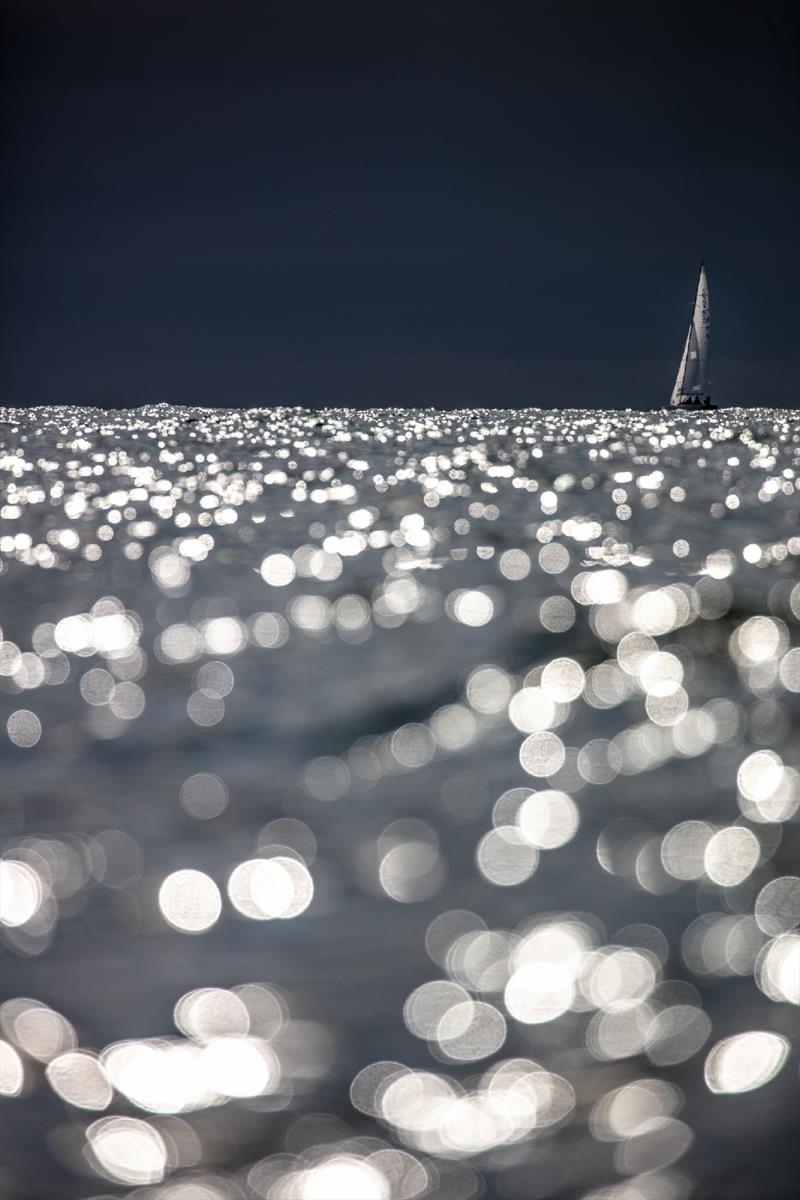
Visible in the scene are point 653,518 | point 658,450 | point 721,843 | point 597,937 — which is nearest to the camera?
point 597,937

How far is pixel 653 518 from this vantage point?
36.2 metres

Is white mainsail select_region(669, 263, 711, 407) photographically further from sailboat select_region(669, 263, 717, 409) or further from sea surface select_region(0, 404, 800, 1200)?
sea surface select_region(0, 404, 800, 1200)

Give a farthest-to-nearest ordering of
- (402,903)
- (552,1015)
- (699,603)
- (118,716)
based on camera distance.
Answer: (699,603), (118,716), (402,903), (552,1015)

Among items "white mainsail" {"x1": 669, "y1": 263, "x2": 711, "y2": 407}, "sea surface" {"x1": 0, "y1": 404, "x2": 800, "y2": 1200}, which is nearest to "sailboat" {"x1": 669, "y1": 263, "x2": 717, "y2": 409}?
"white mainsail" {"x1": 669, "y1": 263, "x2": 711, "y2": 407}

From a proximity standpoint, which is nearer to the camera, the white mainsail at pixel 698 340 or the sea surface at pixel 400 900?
the sea surface at pixel 400 900

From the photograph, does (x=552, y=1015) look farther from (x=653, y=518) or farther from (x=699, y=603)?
(x=653, y=518)

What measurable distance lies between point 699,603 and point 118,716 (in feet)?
34.6

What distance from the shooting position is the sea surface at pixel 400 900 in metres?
5.13

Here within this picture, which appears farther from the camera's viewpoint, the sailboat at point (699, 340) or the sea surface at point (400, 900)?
the sailboat at point (699, 340)

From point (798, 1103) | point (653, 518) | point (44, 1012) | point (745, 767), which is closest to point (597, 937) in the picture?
point (798, 1103)

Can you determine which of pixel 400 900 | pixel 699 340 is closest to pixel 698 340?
pixel 699 340

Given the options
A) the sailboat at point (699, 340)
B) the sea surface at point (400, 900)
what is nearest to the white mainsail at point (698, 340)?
the sailboat at point (699, 340)

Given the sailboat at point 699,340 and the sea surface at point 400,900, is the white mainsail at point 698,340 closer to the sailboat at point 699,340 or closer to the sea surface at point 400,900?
the sailboat at point 699,340

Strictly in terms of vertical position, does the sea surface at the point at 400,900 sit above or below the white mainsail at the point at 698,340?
below
